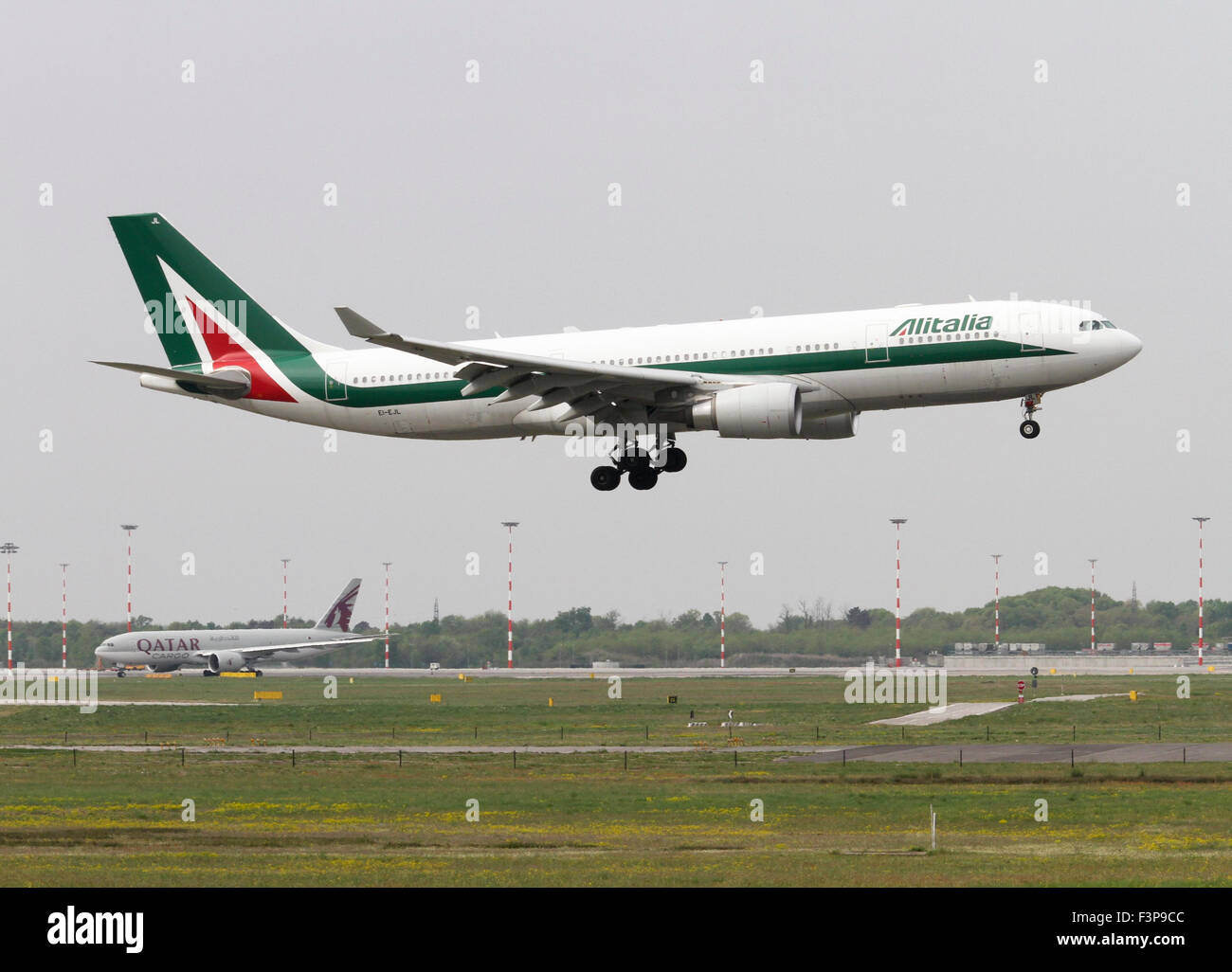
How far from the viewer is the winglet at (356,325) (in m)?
48.0

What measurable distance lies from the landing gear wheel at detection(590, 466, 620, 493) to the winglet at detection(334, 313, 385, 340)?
13.6 meters

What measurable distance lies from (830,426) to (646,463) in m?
7.48

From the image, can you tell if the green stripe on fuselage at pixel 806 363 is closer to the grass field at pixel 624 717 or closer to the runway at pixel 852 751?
the runway at pixel 852 751

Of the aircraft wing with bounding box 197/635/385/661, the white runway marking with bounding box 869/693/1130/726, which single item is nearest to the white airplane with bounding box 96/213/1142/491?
the white runway marking with bounding box 869/693/1130/726

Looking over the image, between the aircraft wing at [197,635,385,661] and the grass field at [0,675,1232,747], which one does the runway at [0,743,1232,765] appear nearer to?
the grass field at [0,675,1232,747]

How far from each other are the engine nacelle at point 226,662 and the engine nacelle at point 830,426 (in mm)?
116961

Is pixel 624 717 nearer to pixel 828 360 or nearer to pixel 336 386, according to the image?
pixel 336 386

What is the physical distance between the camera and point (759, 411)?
52.7 m

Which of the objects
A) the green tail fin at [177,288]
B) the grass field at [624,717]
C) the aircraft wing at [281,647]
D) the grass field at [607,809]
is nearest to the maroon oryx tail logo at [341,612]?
the aircraft wing at [281,647]

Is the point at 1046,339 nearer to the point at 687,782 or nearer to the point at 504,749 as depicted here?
the point at 687,782

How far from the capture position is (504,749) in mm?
74688

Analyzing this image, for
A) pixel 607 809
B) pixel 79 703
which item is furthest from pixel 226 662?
pixel 607 809
